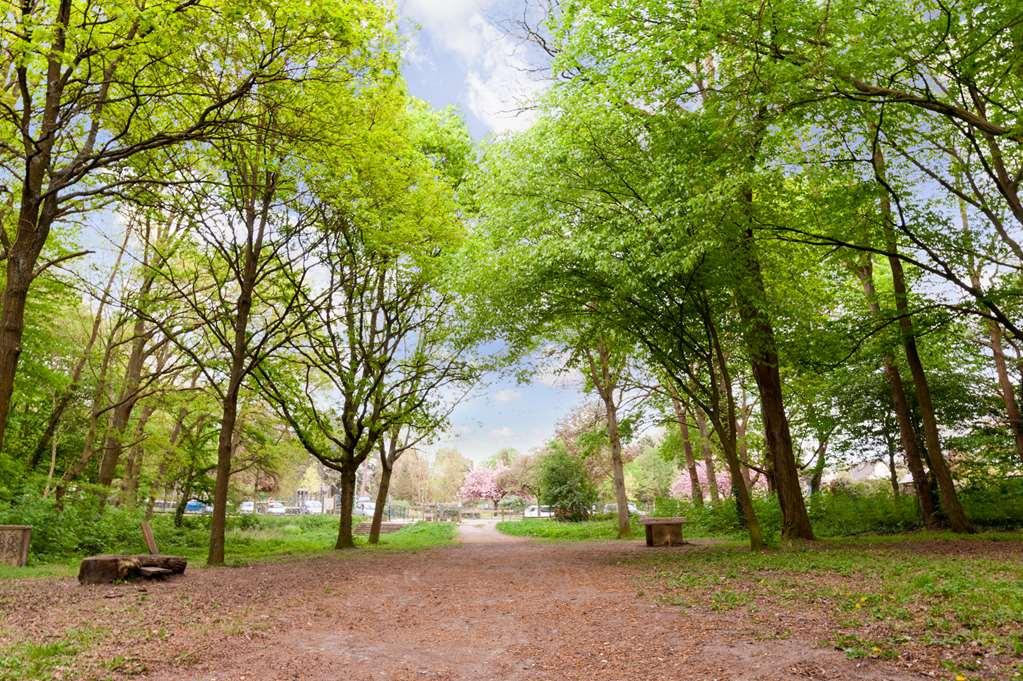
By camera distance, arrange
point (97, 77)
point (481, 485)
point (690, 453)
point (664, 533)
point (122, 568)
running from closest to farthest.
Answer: point (97, 77), point (122, 568), point (664, 533), point (690, 453), point (481, 485)

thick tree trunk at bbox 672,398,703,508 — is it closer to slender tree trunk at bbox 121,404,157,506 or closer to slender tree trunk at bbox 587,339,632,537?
slender tree trunk at bbox 587,339,632,537

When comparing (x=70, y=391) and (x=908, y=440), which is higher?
(x=70, y=391)

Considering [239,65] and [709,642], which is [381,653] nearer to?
[709,642]

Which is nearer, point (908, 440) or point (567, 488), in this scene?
point (908, 440)

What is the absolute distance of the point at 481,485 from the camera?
7431 centimetres

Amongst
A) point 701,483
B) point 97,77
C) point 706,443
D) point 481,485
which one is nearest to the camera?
point 97,77

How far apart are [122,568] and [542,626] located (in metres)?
6.97

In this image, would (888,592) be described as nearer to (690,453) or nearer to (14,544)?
(14,544)

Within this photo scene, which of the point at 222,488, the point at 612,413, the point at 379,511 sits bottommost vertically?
the point at 379,511

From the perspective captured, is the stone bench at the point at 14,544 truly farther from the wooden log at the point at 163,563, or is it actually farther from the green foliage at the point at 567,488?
the green foliage at the point at 567,488

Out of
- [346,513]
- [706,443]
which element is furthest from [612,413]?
[346,513]

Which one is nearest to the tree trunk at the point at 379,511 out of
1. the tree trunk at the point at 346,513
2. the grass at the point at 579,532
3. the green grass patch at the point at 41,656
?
the tree trunk at the point at 346,513

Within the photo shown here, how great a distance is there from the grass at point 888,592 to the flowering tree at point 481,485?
61.4 m

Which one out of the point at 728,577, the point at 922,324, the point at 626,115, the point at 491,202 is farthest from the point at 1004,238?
the point at 491,202
